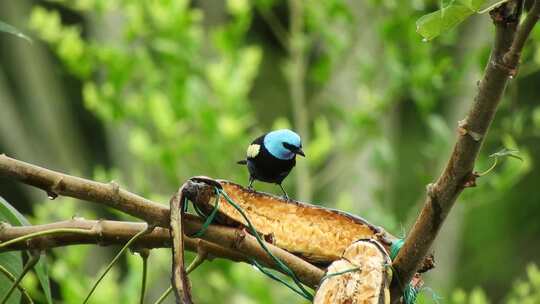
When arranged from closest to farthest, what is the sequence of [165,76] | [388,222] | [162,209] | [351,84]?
1. [162,209]
2. [388,222]
3. [165,76]
4. [351,84]

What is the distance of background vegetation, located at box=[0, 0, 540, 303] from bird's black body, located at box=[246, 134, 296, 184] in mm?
1437

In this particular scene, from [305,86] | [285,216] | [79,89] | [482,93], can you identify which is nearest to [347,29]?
[305,86]

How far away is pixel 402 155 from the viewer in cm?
627

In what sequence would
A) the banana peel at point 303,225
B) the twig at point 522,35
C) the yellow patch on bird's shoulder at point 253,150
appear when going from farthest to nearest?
the yellow patch on bird's shoulder at point 253,150, the banana peel at point 303,225, the twig at point 522,35

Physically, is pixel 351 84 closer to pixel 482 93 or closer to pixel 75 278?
pixel 75 278

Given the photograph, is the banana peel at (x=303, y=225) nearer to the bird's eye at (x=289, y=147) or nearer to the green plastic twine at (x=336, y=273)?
the green plastic twine at (x=336, y=273)

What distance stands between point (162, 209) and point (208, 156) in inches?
109

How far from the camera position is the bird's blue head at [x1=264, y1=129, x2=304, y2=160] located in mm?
2146

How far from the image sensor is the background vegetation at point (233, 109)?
148 inches

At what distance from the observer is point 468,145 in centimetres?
96

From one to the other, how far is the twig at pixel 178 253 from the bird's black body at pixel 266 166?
1.03 meters

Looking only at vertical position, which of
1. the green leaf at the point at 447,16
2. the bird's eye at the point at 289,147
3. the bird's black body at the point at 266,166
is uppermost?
the bird's eye at the point at 289,147

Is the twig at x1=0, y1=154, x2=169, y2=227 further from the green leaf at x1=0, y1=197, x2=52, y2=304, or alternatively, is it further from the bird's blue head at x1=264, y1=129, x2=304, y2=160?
the bird's blue head at x1=264, y1=129, x2=304, y2=160

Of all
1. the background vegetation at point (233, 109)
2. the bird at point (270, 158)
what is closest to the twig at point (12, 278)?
the bird at point (270, 158)
